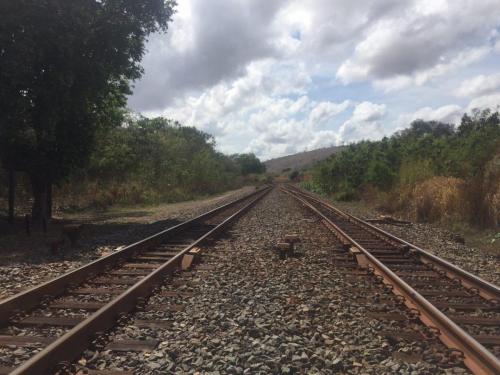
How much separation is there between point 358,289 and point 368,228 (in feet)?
22.9

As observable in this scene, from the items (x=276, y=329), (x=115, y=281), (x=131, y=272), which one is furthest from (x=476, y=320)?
(x=131, y=272)

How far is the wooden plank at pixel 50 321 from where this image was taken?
4.99 m

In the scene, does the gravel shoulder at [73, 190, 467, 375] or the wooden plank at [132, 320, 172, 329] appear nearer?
the gravel shoulder at [73, 190, 467, 375]

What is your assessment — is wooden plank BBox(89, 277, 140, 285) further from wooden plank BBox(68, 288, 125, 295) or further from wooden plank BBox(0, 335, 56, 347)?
wooden plank BBox(0, 335, 56, 347)

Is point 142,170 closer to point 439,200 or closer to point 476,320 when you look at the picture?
point 439,200

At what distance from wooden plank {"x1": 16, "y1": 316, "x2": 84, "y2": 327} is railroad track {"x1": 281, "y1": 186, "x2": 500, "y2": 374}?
3772 mm

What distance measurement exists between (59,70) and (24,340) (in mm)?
10447

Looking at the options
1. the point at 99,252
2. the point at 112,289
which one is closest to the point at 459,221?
the point at 99,252

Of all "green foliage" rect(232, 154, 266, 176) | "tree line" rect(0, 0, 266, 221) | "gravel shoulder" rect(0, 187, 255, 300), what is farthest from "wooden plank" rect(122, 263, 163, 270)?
Result: "green foliage" rect(232, 154, 266, 176)

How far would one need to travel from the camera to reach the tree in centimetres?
1221

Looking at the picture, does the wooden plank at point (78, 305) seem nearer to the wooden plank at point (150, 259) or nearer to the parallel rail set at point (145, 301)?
the parallel rail set at point (145, 301)

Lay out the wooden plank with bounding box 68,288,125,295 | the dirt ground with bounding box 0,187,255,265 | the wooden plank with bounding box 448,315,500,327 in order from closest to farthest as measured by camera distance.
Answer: the wooden plank with bounding box 448,315,500,327
the wooden plank with bounding box 68,288,125,295
the dirt ground with bounding box 0,187,255,265

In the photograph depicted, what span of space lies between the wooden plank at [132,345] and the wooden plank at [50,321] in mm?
745

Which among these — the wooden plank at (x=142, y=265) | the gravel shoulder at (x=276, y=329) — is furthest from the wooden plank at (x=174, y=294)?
the wooden plank at (x=142, y=265)
